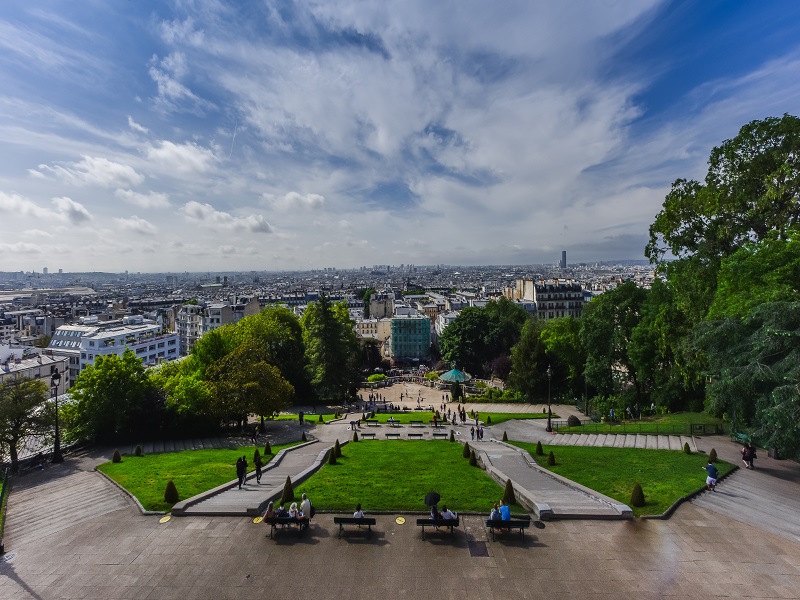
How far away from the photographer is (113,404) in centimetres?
3009

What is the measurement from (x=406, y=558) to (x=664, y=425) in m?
22.3

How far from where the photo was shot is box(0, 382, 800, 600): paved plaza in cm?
1150

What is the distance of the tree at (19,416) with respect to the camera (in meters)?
24.8

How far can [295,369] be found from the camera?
50.5 m

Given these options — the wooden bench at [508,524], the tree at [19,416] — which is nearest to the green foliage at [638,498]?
the wooden bench at [508,524]

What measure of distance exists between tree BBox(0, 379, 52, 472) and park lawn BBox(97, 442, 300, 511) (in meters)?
5.41

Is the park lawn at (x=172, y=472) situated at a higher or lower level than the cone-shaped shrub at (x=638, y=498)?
lower

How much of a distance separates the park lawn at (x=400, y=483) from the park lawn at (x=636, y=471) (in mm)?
4117

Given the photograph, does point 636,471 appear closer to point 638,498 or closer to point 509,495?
point 638,498

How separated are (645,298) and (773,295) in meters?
18.1

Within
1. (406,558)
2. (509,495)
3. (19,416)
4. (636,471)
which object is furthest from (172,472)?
(636,471)

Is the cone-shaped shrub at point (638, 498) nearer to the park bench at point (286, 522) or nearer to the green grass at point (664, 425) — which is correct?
the park bench at point (286, 522)

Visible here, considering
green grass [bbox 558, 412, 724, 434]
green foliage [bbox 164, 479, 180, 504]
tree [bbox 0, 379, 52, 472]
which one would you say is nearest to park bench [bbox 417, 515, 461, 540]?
green foliage [bbox 164, 479, 180, 504]

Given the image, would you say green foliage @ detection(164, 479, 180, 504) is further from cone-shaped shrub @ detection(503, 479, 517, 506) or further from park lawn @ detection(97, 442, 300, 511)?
cone-shaped shrub @ detection(503, 479, 517, 506)
